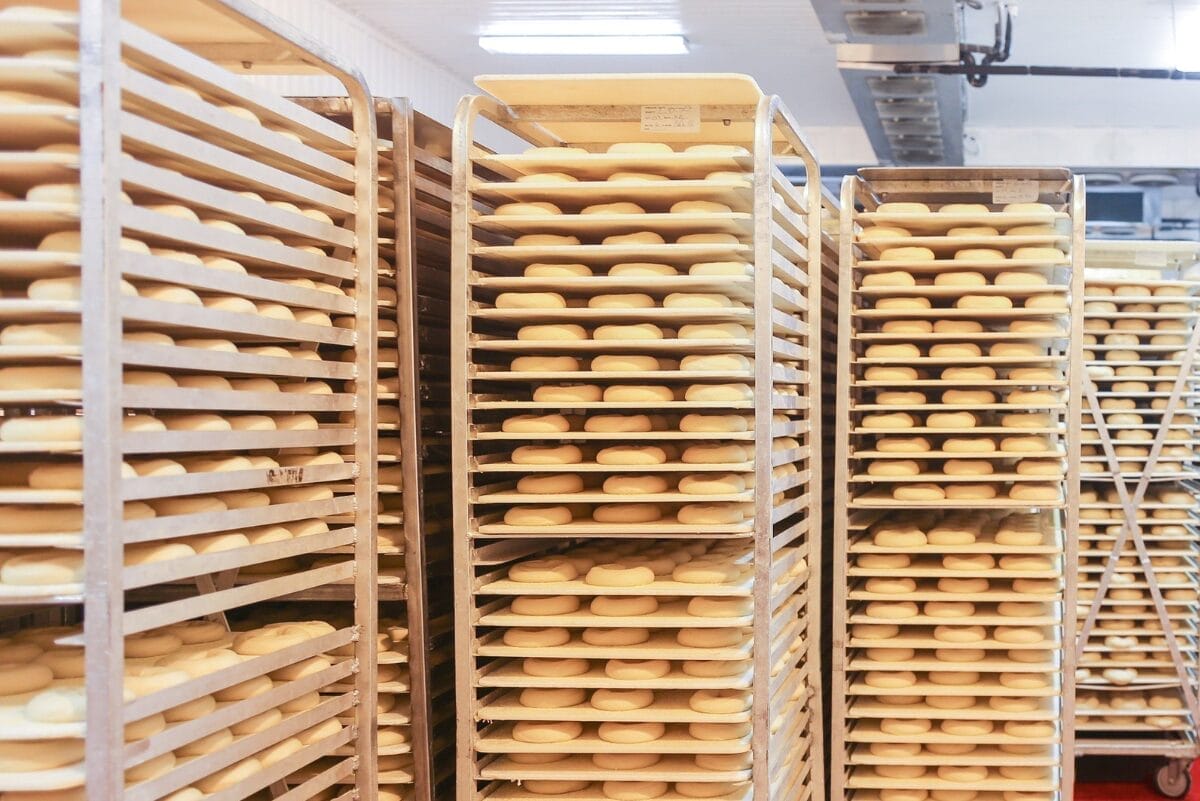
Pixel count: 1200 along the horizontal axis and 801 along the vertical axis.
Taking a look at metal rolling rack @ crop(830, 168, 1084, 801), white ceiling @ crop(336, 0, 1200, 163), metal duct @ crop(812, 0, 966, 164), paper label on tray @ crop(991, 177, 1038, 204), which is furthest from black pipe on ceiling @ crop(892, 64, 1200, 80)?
metal rolling rack @ crop(830, 168, 1084, 801)

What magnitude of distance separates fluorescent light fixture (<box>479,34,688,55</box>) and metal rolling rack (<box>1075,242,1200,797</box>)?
9.15 ft

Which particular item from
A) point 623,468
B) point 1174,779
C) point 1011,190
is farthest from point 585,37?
point 1174,779

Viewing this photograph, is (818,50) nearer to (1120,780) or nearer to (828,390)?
Result: (828,390)

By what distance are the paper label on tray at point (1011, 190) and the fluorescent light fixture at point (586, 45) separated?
Answer: 3196mm

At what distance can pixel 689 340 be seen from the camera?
2328mm

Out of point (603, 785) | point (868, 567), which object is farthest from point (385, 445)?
point (868, 567)

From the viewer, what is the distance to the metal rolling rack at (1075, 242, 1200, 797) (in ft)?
14.2

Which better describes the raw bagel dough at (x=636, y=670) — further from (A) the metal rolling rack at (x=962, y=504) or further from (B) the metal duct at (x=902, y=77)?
(B) the metal duct at (x=902, y=77)

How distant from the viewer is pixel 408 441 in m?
2.48

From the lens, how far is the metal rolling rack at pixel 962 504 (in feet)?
10.2

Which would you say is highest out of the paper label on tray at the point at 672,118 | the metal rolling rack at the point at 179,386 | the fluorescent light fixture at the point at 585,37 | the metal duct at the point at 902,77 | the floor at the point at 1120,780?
the fluorescent light fixture at the point at 585,37

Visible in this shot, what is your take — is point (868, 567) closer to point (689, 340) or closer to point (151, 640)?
point (689, 340)

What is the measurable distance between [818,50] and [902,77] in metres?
1.19

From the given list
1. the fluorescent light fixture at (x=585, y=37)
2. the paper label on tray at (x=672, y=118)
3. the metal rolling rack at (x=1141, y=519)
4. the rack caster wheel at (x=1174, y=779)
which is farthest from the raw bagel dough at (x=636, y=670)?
the fluorescent light fixture at (x=585, y=37)
